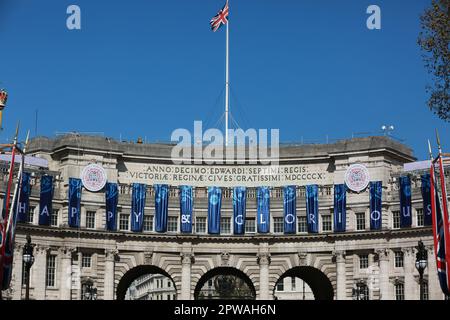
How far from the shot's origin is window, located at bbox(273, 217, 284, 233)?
92.8 metres

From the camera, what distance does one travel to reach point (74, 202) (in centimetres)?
8944

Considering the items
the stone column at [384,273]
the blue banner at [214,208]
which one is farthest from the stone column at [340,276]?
the blue banner at [214,208]

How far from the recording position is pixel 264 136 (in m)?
95.1

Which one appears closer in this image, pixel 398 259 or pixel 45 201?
pixel 45 201

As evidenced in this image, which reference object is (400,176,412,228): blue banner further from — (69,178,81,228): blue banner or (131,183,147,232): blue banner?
(69,178,81,228): blue banner

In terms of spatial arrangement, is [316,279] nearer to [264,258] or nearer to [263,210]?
[264,258]

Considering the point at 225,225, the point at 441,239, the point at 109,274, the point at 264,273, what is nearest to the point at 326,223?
the point at 264,273

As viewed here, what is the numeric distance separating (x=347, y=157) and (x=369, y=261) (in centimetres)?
1191

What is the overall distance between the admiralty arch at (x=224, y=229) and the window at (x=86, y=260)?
11 centimetres

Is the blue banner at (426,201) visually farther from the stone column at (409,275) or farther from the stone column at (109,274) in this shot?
the stone column at (109,274)

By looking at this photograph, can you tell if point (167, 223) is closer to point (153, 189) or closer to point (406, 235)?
point (153, 189)

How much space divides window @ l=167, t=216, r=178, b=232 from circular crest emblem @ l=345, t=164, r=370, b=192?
19432 mm

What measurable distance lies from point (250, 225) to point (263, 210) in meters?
2.67
